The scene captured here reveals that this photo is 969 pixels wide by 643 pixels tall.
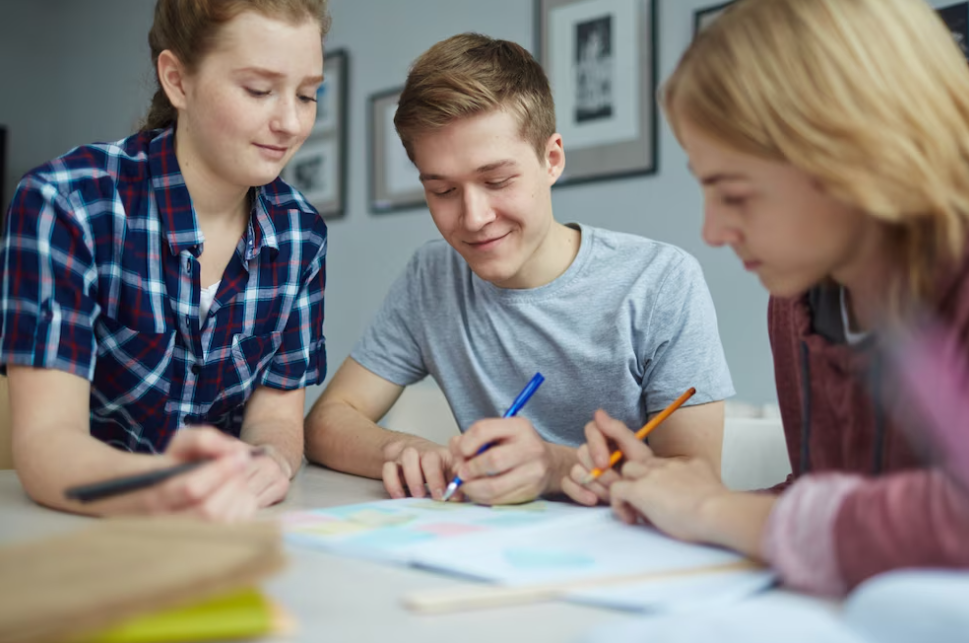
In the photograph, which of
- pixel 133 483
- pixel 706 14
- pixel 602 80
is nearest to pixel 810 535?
pixel 133 483

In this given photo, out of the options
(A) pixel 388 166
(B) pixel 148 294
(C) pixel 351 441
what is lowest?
(C) pixel 351 441

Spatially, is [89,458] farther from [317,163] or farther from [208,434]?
[317,163]

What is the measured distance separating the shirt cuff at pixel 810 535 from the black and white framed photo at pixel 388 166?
2.45 m

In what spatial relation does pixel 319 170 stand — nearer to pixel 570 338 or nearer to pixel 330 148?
pixel 330 148

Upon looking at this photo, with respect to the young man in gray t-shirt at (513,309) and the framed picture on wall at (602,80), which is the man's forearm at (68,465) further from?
the framed picture on wall at (602,80)

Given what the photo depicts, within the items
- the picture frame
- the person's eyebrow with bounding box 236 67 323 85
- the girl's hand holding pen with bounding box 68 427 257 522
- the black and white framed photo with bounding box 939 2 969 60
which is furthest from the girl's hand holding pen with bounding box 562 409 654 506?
the picture frame

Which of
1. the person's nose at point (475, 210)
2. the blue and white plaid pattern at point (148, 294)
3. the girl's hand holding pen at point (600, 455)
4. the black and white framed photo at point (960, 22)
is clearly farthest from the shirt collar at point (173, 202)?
the black and white framed photo at point (960, 22)

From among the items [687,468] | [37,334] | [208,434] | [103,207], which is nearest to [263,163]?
[103,207]

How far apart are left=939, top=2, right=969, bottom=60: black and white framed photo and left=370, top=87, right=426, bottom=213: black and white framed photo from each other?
166 cm

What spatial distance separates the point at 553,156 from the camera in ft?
4.66

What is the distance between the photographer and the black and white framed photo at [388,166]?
9.95ft

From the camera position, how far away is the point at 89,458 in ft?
2.87

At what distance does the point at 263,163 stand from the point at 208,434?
0.51 meters

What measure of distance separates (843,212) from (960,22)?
1.56 meters
